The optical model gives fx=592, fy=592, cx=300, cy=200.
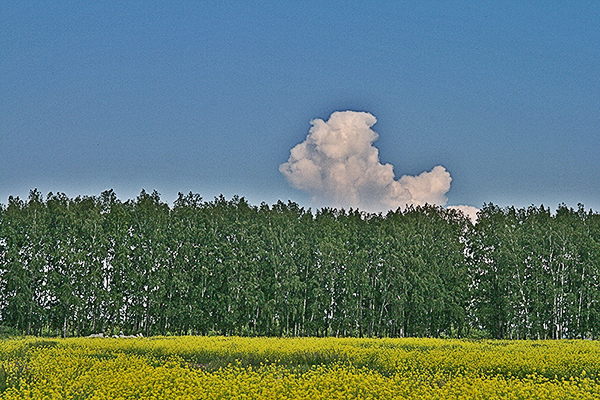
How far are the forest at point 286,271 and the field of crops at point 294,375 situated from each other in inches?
780

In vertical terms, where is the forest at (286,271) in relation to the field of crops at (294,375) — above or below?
above

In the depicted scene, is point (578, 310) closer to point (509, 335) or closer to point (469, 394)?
point (509, 335)

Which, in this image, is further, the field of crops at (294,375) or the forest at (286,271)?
the forest at (286,271)

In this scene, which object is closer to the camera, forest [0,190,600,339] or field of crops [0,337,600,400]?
field of crops [0,337,600,400]

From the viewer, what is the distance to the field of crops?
37.7ft

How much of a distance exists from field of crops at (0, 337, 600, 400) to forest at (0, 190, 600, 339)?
1981 cm

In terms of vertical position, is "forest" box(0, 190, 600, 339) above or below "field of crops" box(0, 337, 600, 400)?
above

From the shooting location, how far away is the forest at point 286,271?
4403 cm

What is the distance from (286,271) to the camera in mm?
46562

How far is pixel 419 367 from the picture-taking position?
18.3 meters

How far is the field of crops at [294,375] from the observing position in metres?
11.5

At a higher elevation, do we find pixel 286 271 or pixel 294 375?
pixel 286 271

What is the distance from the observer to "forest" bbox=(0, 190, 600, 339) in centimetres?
4403

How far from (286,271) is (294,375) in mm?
32910
